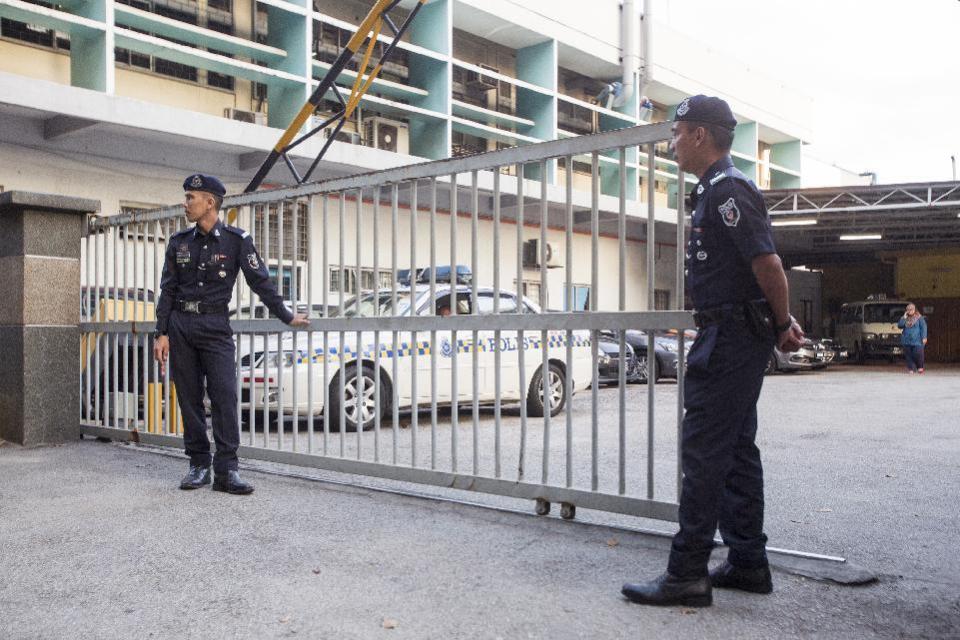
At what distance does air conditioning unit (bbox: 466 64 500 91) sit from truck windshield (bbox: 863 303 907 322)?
15.2m

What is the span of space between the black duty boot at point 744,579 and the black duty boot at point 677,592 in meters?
0.17

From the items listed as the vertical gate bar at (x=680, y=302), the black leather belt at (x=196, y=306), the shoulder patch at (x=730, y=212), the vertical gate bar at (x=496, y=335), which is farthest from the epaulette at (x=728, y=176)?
the black leather belt at (x=196, y=306)

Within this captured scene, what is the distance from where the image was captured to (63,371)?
762 cm

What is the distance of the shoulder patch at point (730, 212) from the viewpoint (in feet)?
10.8

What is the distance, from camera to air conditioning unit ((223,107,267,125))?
16094mm

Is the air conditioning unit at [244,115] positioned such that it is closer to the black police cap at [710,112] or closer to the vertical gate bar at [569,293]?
the vertical gate bar at [569,293]

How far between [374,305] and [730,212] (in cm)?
293

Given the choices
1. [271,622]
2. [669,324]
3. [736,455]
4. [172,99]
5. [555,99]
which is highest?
[555,99]

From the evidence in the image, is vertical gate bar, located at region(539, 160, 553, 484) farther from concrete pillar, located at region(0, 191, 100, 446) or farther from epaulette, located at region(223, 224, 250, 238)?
concrete pillar, located at region(0, 191, 100, 446)

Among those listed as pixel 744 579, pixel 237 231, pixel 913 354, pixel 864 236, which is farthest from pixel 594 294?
pixel 864 236

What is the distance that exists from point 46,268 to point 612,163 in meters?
18.0

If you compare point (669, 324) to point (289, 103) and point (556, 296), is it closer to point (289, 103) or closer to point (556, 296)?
point (289, 103)

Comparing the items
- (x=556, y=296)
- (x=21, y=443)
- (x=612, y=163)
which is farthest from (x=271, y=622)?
(x=612, y=163)

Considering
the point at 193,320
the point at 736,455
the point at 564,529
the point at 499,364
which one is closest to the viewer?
the point at 736,455
